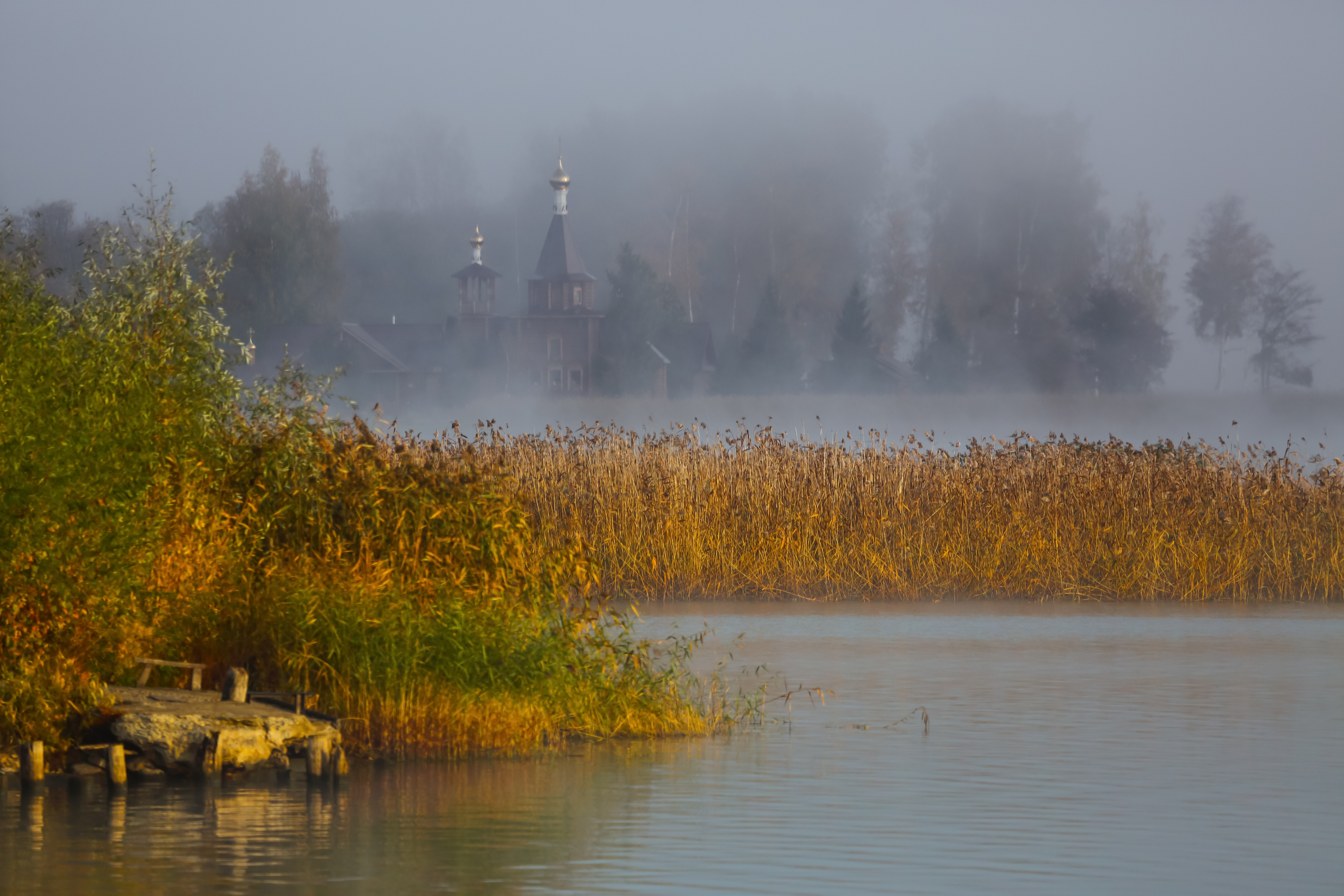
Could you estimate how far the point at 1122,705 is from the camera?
12578mm

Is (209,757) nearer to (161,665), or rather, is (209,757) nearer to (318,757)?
(318,757)

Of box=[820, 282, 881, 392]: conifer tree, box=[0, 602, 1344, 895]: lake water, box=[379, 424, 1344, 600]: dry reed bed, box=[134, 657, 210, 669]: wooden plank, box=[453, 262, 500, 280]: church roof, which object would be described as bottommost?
box=[0, 602, 1344, 895]: lake water

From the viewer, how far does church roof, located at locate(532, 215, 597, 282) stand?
348ft

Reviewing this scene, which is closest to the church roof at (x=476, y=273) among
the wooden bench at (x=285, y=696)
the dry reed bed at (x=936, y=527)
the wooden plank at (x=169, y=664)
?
the dry reed bed at (x=936, y=527)

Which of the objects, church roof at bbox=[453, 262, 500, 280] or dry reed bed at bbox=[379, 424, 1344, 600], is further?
church roof at bbox=[453, 262, 500, 280]

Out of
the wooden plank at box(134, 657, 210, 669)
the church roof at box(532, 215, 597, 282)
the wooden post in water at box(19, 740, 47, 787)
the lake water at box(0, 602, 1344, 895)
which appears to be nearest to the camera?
the lake water at box(0, 602, 1344, 895)

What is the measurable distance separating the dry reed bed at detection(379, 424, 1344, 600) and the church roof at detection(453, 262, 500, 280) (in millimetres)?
87901

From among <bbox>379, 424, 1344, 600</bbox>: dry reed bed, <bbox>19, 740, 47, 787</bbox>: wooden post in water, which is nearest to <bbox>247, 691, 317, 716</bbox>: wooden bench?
<bbox>19, 740, 47, 787</bbox>: wooden post in water

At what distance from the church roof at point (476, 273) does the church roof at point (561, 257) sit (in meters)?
2.58

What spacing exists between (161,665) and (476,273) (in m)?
98.7

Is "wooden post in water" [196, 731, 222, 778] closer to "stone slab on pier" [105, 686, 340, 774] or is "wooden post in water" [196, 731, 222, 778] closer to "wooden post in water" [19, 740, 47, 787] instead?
"stone slab on pier" [105, 686, 340, 774]

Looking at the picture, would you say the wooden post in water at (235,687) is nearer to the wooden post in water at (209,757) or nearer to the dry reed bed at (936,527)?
the wooden post in water at (209,757)

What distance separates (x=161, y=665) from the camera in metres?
10.5

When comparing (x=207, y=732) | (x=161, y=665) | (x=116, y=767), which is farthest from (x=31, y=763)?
(x=161, y=665)
